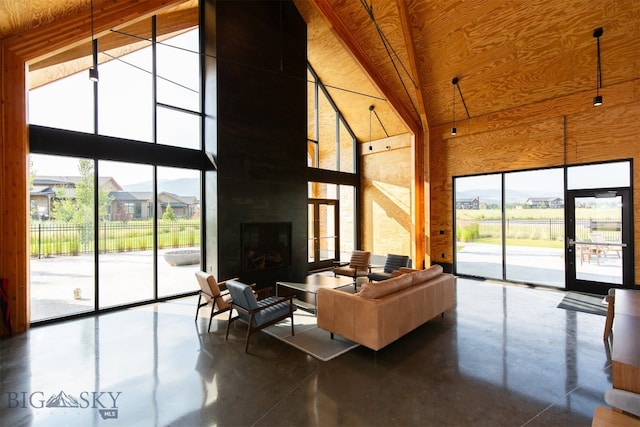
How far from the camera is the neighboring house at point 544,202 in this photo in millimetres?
6371

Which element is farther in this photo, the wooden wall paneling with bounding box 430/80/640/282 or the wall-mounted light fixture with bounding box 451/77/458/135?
the wall-mounted light fixture with bounding box 451/77/458/135

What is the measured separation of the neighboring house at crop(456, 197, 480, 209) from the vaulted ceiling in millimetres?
2217

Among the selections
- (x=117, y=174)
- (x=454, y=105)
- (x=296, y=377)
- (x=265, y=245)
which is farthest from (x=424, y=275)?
(x=117, y=174)

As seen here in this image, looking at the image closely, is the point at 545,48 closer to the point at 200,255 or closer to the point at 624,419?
the point at 624,419

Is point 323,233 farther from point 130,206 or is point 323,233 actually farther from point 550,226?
point 550,226

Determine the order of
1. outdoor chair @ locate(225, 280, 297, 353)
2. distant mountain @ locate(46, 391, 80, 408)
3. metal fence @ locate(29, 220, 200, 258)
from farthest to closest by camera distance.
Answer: metal fence @ locate(29, 220, 200, 258)
outdoor chair @ locate(225, 280, 297, 353)
distant mountain @ locate(46, 391, 80, 408)

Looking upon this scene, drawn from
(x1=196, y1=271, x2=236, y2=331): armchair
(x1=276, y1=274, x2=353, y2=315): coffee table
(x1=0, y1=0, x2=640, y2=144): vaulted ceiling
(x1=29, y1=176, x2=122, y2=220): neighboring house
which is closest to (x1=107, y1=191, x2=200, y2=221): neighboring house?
(x1=29, y1=176, x2=122, y2=220): neighboring house

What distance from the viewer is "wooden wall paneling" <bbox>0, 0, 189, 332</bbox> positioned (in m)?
3.98

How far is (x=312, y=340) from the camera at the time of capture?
3.90 meters

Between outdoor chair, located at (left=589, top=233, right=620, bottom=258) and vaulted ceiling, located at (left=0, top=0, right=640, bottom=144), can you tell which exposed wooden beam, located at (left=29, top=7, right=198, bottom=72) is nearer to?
vaulted ceiling, located at (left=0, top=0, right=640, bottom=144)

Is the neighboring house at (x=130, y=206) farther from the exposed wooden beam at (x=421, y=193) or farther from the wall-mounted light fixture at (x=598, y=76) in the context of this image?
the wall-mounted light fixture at (x=598, y=76)

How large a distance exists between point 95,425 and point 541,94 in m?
9.01

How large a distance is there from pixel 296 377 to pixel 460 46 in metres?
6.76

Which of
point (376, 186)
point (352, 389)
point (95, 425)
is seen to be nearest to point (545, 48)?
point (376, 186)
